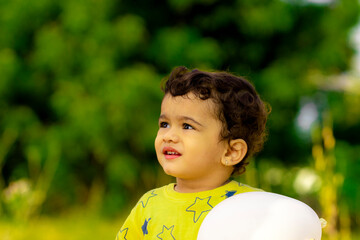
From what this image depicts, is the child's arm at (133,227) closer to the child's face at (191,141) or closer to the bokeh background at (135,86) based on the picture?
the child's face at (191,141)

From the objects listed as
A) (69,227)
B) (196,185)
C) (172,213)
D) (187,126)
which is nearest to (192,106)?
(187,126)

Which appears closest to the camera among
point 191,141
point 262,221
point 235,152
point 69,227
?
point 262,221

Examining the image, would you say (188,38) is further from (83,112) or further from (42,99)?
(42,99)

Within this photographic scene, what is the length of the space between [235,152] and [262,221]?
0.49 meters

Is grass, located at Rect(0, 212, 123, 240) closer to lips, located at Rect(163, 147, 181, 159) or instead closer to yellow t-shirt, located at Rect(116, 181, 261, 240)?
yellow t-shirt, located at Rect(116, 181, 261, 240)

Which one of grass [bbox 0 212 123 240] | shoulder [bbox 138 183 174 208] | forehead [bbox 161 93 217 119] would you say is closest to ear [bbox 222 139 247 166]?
forehead [bbox 161 93 217 119]

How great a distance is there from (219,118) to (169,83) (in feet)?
0.89

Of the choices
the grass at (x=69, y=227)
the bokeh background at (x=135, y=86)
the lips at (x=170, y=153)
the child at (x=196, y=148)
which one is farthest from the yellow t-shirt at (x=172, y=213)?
the bokeh background at (x=135, y=86)

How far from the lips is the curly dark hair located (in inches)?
7.5

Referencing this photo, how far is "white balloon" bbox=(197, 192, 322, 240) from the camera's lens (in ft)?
5.18

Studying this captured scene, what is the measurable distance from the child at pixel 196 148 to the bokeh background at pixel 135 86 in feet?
11.7

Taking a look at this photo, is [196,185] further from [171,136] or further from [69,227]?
[69,227]

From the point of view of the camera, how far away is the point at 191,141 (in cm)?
194

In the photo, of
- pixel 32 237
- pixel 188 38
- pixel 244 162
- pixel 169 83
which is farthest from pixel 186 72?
pixel 188 38
